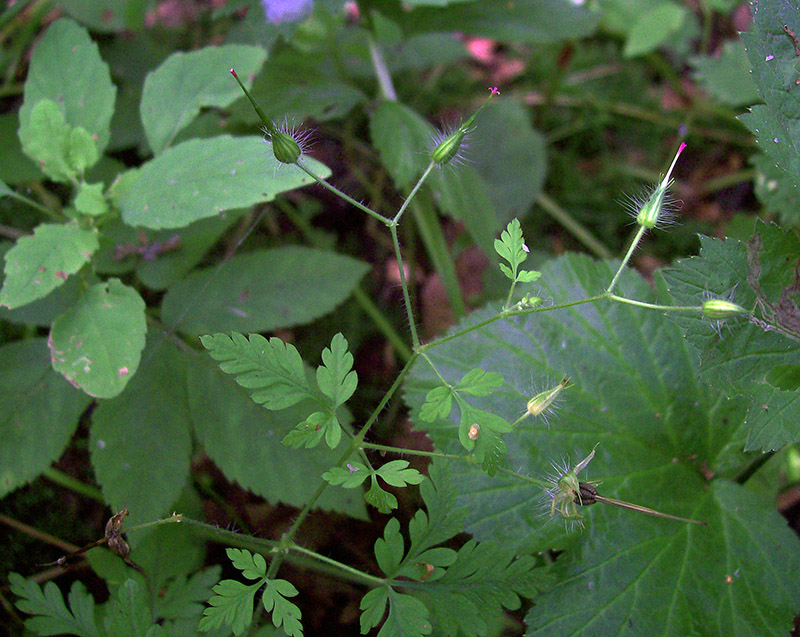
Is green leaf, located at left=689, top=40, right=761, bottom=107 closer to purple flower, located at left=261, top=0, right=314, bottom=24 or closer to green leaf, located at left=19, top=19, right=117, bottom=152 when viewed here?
purple flower, located at left=261, top=0, right=314, bottom=24

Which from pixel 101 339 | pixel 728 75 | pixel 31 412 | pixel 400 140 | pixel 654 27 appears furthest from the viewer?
pixel 654 27

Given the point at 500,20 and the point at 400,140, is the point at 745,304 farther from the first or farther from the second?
the point at 500,20

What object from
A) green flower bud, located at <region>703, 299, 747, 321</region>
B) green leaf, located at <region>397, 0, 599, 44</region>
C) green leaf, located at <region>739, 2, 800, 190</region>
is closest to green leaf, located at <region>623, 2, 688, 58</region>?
green leaf, located at <region>397, 0, 599, 44</region>

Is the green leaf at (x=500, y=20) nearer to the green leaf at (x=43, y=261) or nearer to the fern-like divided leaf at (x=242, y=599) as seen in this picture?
the green leaf at (x=43, y=261)

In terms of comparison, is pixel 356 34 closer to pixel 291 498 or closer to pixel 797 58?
pixel 797 58

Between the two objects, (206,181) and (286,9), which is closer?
(206,181)

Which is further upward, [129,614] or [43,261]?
[43,261]

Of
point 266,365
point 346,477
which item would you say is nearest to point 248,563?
Answer: point 346,477
